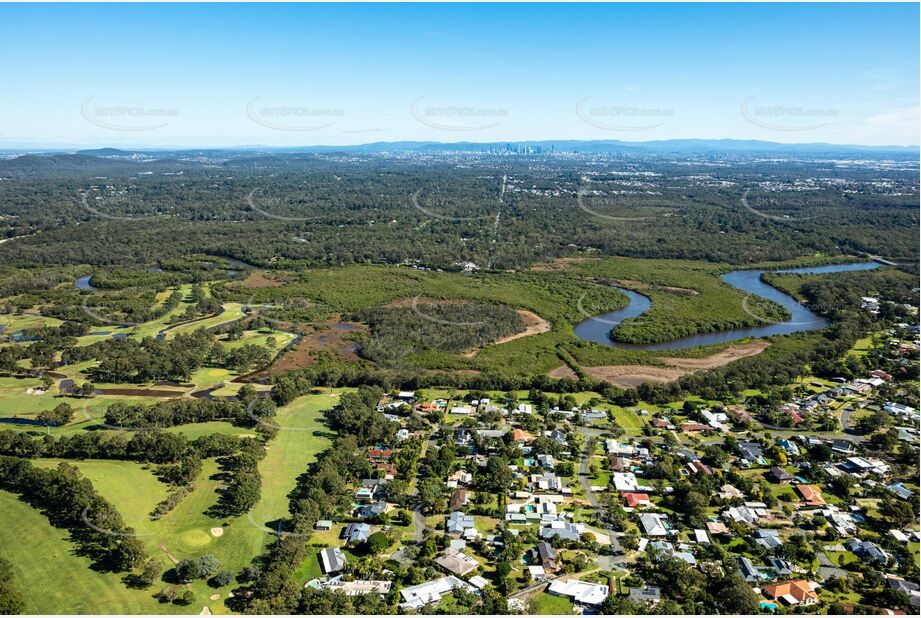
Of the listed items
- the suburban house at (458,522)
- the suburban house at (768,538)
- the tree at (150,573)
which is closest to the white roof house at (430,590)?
the suburban house at (458,522)

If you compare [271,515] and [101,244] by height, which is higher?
[101,244]

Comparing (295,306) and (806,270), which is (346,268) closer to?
(295,306)

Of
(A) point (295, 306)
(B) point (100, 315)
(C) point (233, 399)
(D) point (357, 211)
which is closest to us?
(C) point (233, 399)

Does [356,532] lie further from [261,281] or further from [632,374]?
[261,281]

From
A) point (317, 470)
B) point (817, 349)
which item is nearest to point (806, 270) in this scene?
point (817, 349)

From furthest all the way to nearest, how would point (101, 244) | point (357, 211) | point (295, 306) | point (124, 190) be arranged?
1. point (124, 190)
2. point (357, 211)
3. point (101, 244)
4. point (295, 306)

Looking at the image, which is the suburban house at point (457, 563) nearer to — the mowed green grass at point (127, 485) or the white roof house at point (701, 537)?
the white roof house at point (701, 537)

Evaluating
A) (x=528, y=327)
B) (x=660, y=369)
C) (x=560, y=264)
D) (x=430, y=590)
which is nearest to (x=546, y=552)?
(x=430, y=590)
